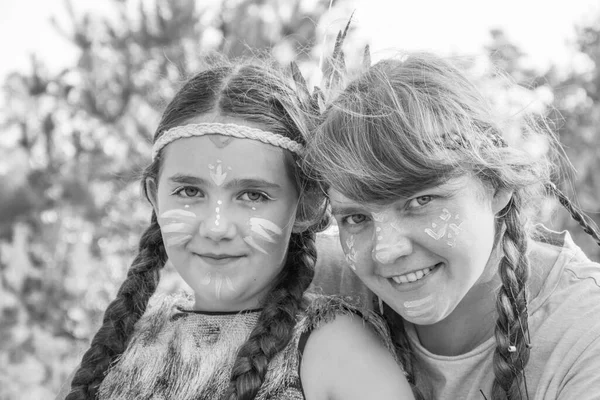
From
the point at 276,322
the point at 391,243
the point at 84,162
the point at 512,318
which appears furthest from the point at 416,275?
the point at 84,162

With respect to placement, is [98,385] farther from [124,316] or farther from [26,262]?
[26,262]

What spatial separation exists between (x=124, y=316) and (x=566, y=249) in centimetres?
138

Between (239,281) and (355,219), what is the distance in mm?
368

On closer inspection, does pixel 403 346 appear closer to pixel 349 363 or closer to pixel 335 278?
pixel 349 363

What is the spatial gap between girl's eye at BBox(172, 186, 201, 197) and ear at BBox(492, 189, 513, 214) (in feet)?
2.68

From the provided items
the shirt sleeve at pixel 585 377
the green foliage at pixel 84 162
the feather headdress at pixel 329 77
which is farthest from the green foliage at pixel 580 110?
the shirt sleeve at pixel 585 377

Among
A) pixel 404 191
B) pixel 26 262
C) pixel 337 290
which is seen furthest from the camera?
pixel 26 262

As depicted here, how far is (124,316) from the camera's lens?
216cm

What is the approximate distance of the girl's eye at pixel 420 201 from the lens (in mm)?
1748

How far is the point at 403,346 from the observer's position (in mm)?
2012

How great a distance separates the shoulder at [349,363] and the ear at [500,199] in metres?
0.46

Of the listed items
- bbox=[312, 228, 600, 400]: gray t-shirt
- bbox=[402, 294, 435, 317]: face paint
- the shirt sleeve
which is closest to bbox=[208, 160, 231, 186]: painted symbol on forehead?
bbox=[402, 294, 435, 317]: face paint

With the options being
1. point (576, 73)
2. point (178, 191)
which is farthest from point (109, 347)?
point (576, 73)

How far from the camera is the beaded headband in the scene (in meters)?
1.94
